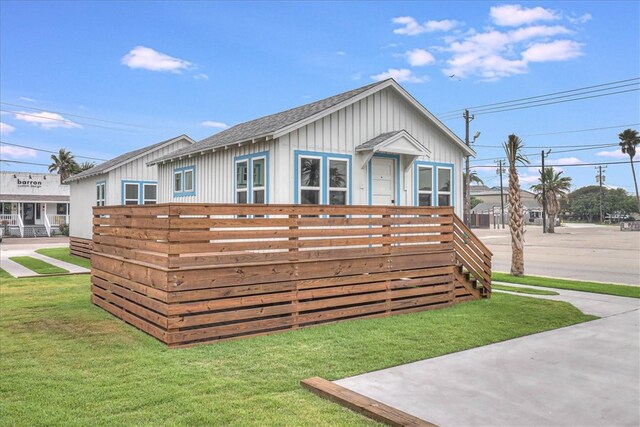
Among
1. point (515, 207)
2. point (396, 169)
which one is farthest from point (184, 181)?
point (515, 207)

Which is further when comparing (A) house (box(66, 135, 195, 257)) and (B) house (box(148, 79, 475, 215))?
(A) house (box(66, 135, 195, 257))

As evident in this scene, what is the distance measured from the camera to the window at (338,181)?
10016 mm

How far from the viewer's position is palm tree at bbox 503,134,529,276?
41.2 ft

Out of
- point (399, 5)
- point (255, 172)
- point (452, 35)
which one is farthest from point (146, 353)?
point (452, 35)

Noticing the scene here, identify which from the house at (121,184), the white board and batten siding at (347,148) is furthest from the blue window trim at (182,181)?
the house at (121,184)

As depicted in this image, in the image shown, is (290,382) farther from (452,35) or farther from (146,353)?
(452,35)

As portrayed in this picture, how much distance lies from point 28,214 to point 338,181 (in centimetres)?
3910

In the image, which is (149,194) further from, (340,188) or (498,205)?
(498,205)

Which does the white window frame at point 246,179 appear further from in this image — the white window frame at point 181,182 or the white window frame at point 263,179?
the white window frame at point 181,182

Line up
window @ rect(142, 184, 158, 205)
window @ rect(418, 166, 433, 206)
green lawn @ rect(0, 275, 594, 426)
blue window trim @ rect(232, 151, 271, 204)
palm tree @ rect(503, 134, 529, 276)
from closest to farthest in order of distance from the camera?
green lawn @ rect(0, 275, 594, 426), blue window trim @ rect(232, 151, 271, 204), window @ rect(418, 166, 433, 206), palm tree @ rect(503, 134, 529, 276), window @ rect(142, 184, 158, 205)

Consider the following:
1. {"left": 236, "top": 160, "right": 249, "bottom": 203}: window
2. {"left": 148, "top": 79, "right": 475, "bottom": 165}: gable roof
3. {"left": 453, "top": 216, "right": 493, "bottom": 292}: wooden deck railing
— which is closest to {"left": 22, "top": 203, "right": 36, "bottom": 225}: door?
{"left": 148, "top": 79, "right": 475, "bottom": 165}: gable roof

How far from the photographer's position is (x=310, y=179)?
9734mm

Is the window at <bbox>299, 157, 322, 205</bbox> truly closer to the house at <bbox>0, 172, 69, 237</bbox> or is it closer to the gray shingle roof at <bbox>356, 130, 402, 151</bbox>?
the gray shingle roof at <bbox>356, 130, 402, 151</bbox>

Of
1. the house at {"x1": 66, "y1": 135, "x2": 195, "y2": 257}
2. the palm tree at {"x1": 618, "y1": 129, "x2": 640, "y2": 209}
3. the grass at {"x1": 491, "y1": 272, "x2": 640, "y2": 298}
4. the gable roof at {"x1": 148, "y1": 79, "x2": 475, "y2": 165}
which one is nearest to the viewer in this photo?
the gable roof at {"x1": 148, "y1": 79, "x2": 475, "y2": 165}
